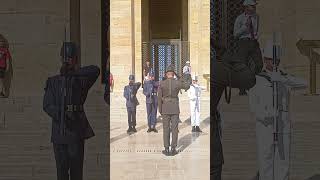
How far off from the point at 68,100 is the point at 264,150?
264cm

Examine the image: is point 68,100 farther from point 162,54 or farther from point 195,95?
point 162,54

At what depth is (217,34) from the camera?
8.51 m

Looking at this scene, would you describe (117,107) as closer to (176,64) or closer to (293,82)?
(176,64)

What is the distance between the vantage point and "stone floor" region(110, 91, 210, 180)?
11281 millimetres

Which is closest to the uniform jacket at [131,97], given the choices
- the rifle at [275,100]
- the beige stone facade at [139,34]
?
the beige stone facade at [139,34]

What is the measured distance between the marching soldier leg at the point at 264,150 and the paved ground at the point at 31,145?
2.00 metres

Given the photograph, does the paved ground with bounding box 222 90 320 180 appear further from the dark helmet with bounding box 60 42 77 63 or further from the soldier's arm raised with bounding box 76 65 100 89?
the dark helmet with bounding box 60 42 77 63

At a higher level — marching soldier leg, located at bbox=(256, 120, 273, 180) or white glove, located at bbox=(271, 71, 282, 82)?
white glove, located at bbox=(271, 71, 282, 82)

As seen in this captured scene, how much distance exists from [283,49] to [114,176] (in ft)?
13.3

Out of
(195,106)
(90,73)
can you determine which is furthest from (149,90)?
(90,73)

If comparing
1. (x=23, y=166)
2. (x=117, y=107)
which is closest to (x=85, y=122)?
(x=23, y=166)

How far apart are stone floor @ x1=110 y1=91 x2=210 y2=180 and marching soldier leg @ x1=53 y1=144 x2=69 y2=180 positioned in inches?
90.6

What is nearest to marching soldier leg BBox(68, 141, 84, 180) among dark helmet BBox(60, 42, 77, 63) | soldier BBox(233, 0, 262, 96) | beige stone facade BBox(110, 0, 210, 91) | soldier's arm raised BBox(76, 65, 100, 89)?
soldier's arm raised BBox(76, 65, 100, 89)

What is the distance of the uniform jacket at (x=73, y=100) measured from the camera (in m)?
8.41
